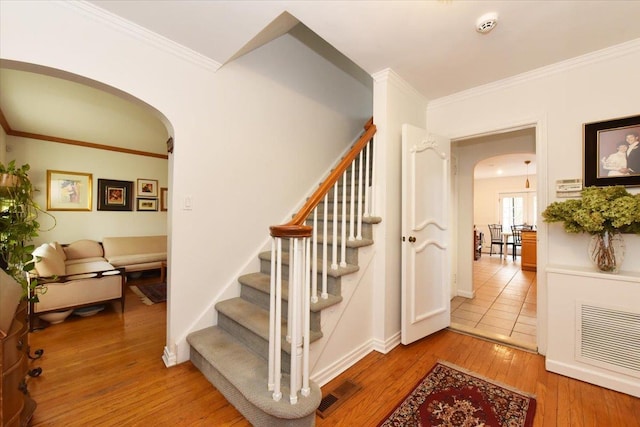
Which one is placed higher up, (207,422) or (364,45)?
(364,45)

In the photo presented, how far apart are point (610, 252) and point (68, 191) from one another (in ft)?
22.4

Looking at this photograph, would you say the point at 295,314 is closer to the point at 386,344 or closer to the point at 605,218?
the point at 386,344

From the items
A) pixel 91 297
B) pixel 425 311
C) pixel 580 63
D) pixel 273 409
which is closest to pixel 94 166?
pixel 91 297

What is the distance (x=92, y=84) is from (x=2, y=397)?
1761mm

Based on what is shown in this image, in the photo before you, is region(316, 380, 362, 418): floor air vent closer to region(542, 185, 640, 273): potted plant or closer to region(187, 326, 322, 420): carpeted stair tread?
region(187, 326, 322, 420): carpeted stair tread

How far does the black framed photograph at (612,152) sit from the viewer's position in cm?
194

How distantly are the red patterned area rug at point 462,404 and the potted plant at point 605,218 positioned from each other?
115cm

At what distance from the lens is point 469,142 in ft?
12.5

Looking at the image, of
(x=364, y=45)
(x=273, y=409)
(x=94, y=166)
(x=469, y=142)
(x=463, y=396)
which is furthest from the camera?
(x=94, y=166)

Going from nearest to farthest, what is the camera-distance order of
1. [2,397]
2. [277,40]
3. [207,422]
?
1. [2,397]
2. [207,422]
3. [277,40]

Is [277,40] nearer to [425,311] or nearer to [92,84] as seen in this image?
[92,84]

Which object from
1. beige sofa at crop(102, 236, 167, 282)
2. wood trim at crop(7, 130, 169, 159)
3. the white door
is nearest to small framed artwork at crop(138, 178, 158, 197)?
wood trim at crop(7, 130, 169, 159)

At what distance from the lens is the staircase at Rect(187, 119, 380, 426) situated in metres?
1.42

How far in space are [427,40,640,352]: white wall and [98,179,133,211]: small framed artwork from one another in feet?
19.4
